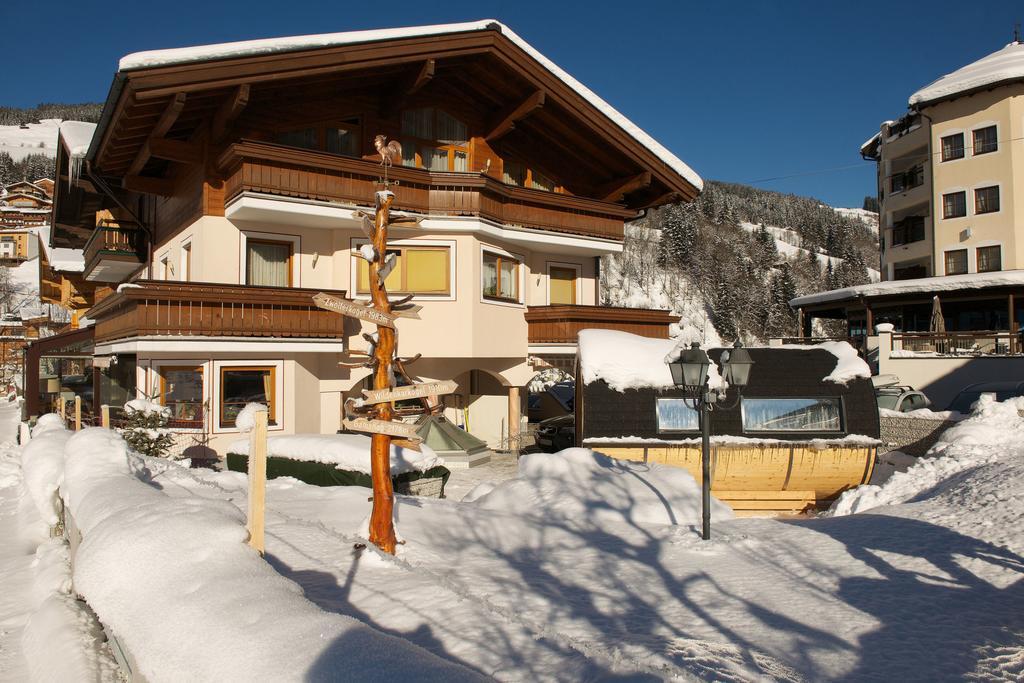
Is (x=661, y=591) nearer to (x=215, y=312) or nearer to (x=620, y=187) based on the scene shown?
(x=215, y=312)

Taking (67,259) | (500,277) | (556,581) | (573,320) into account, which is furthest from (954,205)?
(67,259)

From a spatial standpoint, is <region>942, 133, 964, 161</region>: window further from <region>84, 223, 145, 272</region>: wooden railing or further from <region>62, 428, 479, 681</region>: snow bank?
<region>62, 428, 479, 681</region>: snow bank

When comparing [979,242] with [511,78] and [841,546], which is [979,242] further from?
[841,546]

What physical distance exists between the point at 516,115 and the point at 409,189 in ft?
13.5

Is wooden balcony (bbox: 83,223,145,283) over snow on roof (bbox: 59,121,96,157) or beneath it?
beneath

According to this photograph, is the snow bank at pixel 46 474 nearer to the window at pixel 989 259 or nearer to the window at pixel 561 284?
the window at pixel 561 284

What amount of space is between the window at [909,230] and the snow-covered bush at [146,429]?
37.4 metres

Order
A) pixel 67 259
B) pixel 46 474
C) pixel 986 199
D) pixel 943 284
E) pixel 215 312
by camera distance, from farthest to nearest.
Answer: pixel 986 199, pixel 943 284, pixel 67 259, pixel 215 312, pixel 46 474

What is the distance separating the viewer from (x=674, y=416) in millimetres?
13602

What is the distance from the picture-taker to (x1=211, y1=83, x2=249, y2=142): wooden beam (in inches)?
541

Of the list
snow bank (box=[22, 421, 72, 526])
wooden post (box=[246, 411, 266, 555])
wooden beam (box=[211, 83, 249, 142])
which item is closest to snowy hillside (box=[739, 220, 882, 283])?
wooden beam (box=[211, 83, 249, 142])

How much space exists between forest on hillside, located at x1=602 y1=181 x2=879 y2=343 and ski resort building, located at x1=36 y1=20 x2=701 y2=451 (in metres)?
53.7

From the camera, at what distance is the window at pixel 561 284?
20.6 metres

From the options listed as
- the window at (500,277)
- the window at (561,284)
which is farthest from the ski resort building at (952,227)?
the window at (500,277)
